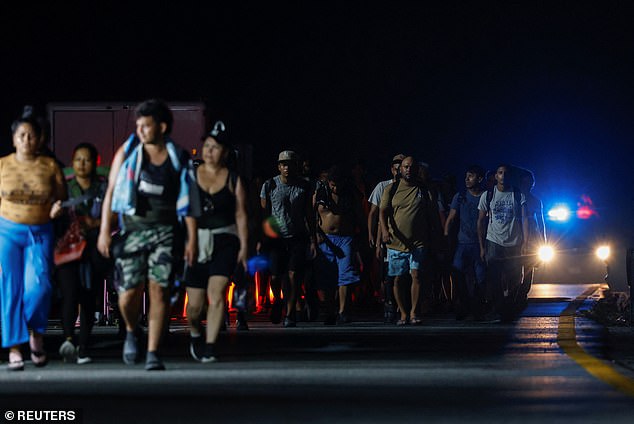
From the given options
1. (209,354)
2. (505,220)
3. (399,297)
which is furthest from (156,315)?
(505,220)

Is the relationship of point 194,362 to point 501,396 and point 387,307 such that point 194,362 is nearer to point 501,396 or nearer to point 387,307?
point 501,396

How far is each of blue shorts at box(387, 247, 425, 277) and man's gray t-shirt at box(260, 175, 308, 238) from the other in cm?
116

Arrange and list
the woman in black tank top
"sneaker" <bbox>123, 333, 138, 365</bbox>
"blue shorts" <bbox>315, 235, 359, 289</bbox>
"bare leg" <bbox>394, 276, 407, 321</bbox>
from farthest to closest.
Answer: "blue shorts" <bbox>315, 235, 359, 289</bbox> < "bare leg" <bbox>394, 276, 407, 321</bbox> < the woman in black tank top < "sneaker" <bbox>123, 333, 138, 365</bbox>

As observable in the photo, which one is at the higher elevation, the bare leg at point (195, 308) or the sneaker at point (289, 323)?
the bare leg at point (195, 308)

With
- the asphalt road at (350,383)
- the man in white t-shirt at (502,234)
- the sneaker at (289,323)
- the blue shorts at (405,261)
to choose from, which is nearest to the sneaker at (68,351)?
the asphalt road at (350,383)

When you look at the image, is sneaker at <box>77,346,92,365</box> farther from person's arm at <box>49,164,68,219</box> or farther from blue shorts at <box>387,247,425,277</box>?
blue shorts at <box>387,247,425,277</box>

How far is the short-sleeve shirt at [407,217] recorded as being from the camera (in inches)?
723

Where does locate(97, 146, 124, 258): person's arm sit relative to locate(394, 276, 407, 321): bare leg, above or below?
above

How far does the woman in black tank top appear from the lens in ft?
40.1

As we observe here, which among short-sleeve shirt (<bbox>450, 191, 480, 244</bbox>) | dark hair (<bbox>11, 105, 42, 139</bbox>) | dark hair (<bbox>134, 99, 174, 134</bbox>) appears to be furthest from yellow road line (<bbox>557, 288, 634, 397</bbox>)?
dark hair (<bbox>11, 105, 42, 139</bbox>)

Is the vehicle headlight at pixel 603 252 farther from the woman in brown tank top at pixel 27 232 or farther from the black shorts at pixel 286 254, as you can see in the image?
the woman in brown tank top at pixel 27 232

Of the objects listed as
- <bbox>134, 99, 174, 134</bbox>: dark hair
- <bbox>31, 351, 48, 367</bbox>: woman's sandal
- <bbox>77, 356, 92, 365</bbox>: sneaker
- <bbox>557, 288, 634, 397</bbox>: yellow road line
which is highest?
<bbox>134, 99, 174, 134</bbox>: dark hair

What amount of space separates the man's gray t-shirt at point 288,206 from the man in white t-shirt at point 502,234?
234cm

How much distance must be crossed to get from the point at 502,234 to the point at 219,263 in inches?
280
